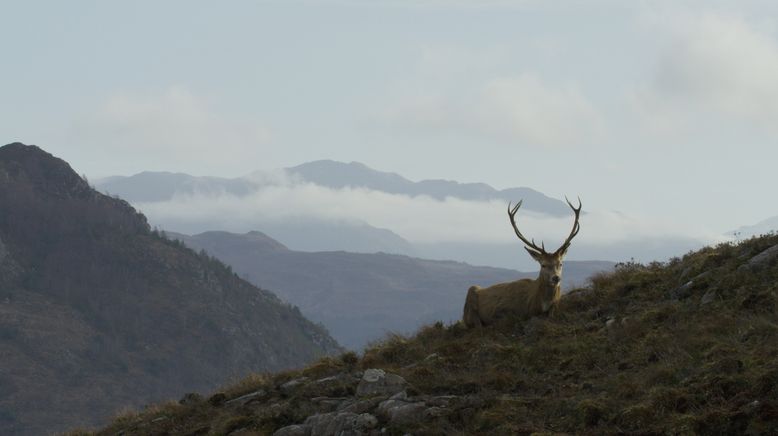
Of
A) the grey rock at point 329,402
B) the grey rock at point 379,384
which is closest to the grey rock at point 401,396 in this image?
the grey rock at point 379,384

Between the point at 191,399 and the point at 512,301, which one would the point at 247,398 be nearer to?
the point at 191,399

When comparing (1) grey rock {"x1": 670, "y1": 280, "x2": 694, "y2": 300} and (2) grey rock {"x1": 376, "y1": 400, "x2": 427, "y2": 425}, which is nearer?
(2) grey rock {"x1": 376, "y1": 400, "x2": 427, "y2": 425}

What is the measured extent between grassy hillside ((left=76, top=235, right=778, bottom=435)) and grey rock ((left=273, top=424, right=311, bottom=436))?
3 centimetres

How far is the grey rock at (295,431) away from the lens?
17.3 metres

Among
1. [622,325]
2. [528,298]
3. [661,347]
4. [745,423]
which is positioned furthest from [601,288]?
[745,423]

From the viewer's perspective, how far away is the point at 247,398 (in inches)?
830

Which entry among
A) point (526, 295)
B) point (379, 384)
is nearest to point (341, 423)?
point (379, 384)

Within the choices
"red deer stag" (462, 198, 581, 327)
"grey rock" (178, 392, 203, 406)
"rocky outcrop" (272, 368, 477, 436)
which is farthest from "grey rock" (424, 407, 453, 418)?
"grey rock" (178, 392, 203, 406)

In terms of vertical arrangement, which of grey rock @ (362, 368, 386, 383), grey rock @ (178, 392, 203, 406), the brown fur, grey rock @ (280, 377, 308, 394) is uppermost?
the brown fur

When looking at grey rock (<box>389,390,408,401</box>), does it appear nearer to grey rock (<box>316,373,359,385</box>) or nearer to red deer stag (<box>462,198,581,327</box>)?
grey rock (<box>316,373,359,385</box>)

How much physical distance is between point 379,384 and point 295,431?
1789mm

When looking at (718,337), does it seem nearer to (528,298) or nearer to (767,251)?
(767,251)

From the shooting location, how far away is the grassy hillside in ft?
47.7

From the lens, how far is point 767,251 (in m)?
20.3
